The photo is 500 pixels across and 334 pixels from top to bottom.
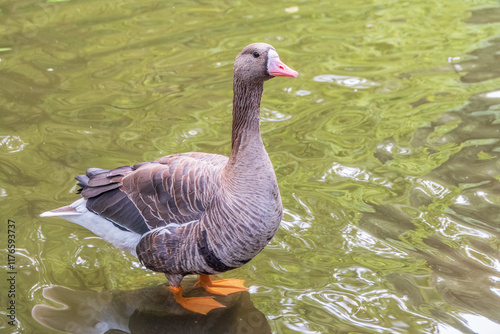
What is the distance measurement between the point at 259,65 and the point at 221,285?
2.05 meters

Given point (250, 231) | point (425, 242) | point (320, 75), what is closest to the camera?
point (250, 231)

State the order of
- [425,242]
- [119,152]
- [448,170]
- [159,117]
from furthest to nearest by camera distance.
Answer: [159,117] → [119,152] → [448,170] → [425,242]

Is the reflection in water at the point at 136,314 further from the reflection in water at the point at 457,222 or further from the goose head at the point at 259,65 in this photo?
the goose head at the point at 259,65

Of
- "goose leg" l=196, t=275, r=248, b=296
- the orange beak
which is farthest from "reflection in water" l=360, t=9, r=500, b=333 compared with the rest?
the orange beak

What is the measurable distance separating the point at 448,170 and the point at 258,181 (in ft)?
9.41

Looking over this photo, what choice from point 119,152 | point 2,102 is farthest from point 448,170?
point 2,102

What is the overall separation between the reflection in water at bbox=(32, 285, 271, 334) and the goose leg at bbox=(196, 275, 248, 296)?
0.05 meters

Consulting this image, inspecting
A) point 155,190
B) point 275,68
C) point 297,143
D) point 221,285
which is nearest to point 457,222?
point 297,143

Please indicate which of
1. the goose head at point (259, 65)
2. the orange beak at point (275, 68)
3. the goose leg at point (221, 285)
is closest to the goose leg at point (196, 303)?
the goose leg at point (221, 285)

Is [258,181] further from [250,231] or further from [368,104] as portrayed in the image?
[368,104]

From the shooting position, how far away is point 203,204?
456 centimetres

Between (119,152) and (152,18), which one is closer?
(119,152)

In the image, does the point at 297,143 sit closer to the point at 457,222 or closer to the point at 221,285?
the point at 457,222

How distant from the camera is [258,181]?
4.43 m
